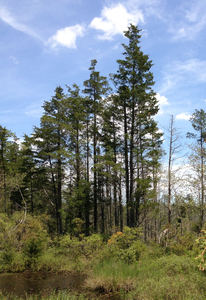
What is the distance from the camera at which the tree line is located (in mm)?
16859

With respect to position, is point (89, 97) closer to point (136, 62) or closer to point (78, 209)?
point (136, 62)

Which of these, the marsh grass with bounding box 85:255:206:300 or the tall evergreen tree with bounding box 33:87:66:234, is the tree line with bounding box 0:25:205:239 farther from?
the marsh grass with bounding box 85:255:206:300

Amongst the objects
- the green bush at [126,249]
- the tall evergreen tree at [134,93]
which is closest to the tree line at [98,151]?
the tall evergreen tree at [134,93]

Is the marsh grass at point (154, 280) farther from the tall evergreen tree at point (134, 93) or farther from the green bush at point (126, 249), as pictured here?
the tall evergreen tree at point (134, 93)

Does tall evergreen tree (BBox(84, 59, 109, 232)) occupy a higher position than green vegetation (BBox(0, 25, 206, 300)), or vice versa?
tall evergreen tree (BBox(84, 59, 109, 232))

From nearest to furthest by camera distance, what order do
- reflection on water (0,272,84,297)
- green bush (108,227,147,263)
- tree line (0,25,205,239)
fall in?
reflection on water (0,272,84,297) < green bush (108,227,147,263) < tree line (0,25,205,239)

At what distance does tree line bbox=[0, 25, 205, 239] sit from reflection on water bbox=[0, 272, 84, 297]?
22.9 ft

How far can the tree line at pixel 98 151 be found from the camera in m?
16.9

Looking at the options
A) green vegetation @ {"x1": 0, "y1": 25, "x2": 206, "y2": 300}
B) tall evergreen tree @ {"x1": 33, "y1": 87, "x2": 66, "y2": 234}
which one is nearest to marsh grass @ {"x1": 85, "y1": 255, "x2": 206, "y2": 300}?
green vegetation @ {"x1": 0, "y1": 25, "x2": 206, "y2": 300}

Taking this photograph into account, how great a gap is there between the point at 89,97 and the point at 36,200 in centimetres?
1573

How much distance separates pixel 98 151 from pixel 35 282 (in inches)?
549

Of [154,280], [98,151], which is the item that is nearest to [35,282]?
[154,280]

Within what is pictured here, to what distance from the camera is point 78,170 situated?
64.3 ft

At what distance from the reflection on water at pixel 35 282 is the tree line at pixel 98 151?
22.9 feet
